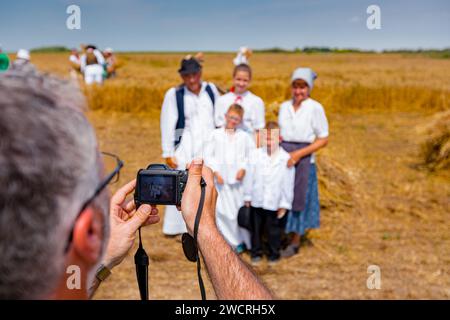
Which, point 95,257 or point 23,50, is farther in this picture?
point 23,50

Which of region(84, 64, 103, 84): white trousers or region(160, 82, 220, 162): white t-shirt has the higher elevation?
region(84, 64, 103, 84): white trousers

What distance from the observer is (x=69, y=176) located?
76cm

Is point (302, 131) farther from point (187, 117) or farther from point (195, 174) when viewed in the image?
point (195, 174)

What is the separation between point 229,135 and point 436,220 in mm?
2723

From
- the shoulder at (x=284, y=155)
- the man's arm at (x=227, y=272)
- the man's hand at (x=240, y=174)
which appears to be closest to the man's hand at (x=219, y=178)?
the man's hand at (x=240, y=174)

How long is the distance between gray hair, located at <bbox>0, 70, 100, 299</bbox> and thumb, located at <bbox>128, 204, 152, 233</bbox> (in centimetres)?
62

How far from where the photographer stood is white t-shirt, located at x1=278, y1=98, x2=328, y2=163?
12.8 feet

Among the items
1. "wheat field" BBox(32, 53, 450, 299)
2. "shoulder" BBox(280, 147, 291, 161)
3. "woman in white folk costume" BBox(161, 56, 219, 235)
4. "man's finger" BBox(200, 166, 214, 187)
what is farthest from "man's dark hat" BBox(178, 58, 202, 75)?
"man's finger" BBox(200, 166, 214, 187)

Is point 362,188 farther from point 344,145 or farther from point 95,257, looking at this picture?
point 95,257

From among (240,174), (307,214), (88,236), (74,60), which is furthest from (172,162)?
(74,60)

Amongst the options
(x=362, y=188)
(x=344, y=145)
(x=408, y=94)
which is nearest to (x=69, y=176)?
(x=362, y=188)

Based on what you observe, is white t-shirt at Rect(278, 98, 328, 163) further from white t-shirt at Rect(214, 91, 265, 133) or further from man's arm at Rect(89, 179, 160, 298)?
man's arm at Rect(89, 179, 160, 298)

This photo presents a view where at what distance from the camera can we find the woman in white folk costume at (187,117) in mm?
3938

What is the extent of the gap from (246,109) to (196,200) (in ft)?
9.20
